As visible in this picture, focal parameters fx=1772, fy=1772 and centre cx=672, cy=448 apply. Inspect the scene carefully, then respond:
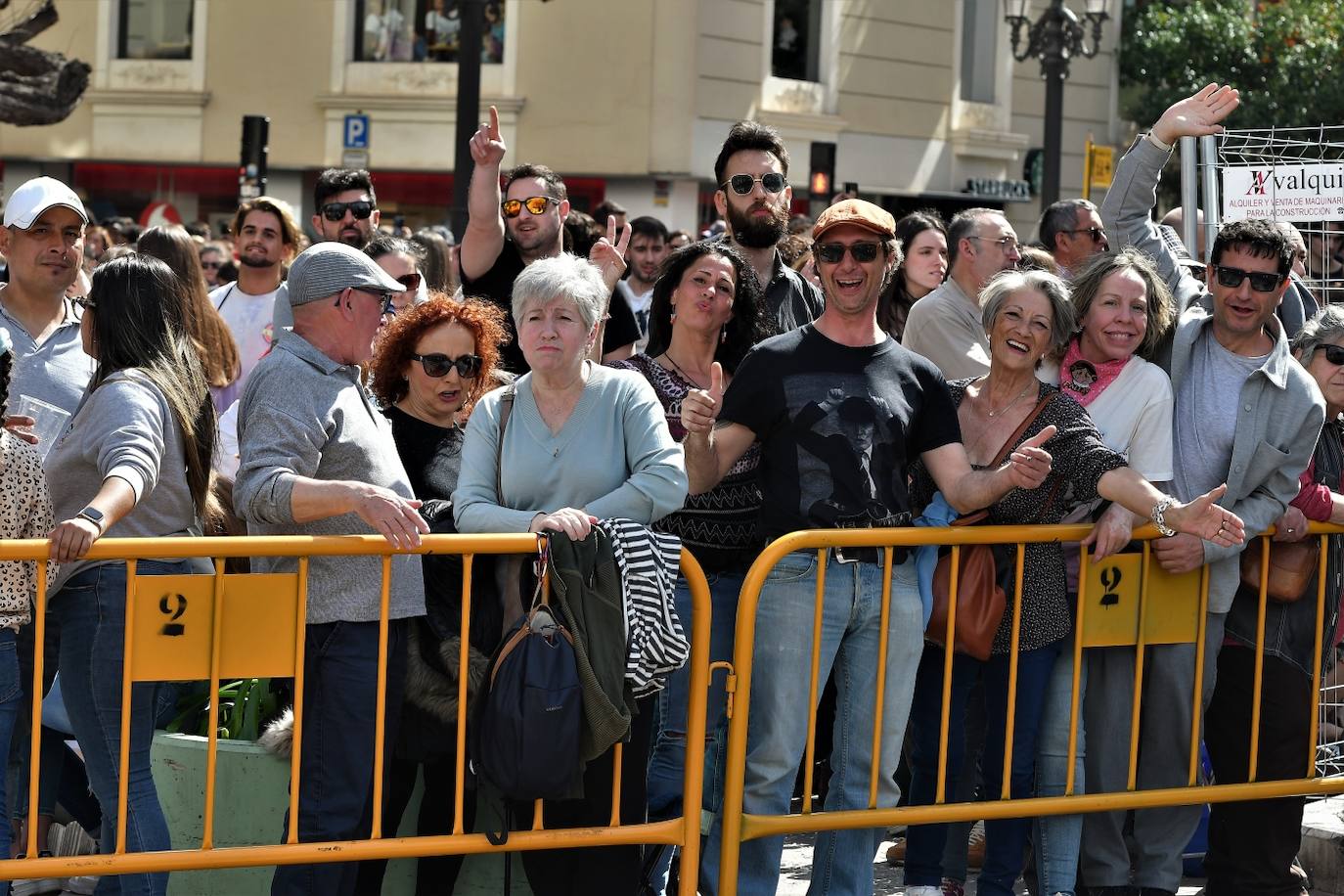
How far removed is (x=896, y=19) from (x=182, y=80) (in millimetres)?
10168

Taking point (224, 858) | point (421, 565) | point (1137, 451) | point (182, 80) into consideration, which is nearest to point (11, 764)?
point (224, 858)

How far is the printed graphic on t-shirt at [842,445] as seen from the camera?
519 centimetres

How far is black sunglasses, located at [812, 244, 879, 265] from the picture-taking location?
5324 millimetres

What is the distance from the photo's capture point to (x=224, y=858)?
186 inches

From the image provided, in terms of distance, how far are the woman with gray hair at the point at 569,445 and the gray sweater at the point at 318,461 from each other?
0.84 ft

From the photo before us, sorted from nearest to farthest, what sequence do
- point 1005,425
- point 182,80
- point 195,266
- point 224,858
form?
point 224,858 < point 1005,425 < point 195,266 < point 182,80

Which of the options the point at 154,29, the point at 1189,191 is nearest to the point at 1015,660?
the point at 1189,191

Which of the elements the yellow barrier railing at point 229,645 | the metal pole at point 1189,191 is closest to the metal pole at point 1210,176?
the metal pole at point 1189,191

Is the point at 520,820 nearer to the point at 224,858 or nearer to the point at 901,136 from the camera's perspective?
the point at 224,858

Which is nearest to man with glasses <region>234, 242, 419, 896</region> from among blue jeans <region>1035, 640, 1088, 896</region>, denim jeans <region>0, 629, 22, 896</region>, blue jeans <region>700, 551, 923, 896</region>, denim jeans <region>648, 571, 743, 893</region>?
denim jeans <region>0, 629, 22, 896</region>

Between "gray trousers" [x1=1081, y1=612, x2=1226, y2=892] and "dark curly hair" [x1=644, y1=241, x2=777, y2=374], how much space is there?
151 cm

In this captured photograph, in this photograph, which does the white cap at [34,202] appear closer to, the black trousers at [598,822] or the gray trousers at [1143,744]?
the black trousers at [598,822]

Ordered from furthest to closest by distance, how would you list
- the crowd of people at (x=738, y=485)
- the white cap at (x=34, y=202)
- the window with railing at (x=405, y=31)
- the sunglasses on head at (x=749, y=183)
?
the window with railing at (x=405, y=31) < the sunglasses on head at (x=749, y=183) < the white cap at (x=34, y=202) < the crowd of people at (x=738, y=485)

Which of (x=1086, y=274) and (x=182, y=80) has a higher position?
(x=182, y=80)
